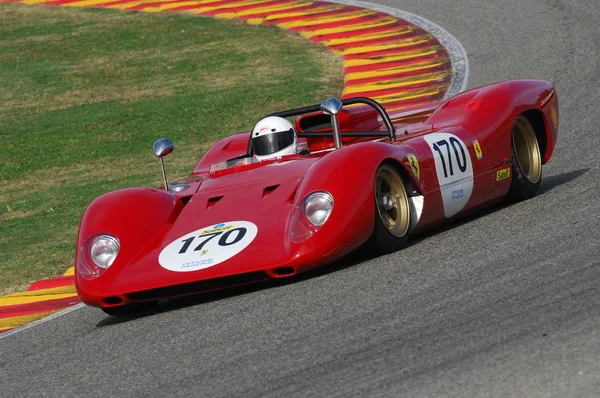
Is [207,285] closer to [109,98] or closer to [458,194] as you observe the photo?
[458,194]

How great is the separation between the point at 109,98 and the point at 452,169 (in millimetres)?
9801

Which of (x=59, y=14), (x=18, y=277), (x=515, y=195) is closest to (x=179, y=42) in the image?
(x=59, y=14)

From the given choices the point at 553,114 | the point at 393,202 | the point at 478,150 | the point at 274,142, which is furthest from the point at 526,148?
the point at 274,142

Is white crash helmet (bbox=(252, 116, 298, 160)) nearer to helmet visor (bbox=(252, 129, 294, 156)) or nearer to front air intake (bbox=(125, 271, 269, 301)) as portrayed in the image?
helmet visor (bbox=(252, 129, 294, 156))

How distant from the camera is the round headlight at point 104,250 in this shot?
700 cm

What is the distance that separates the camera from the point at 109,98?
16.7 metres

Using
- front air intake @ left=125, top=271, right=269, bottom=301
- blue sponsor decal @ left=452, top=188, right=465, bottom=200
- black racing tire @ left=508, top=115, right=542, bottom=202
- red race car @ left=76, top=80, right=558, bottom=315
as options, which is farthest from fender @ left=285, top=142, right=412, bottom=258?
black racing tire @ left=508, top=115, right=542, bottom=202

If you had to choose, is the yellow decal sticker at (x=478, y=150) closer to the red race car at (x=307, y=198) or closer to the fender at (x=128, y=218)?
the red race car at (x=307, y=198)

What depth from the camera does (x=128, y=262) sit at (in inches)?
273

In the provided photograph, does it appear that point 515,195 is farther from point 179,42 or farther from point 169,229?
point 179,42

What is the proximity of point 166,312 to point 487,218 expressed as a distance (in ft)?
7.39

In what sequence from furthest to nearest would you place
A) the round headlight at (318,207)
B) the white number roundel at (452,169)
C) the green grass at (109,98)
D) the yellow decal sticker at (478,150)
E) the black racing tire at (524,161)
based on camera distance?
the green grass at (109,98)
the black racing tire at (524,161)
the yellow decal sticker at (478,150)
the white number roundel at (452,169)
the round headlight at (318,207)

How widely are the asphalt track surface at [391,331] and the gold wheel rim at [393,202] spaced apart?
6.2 inches

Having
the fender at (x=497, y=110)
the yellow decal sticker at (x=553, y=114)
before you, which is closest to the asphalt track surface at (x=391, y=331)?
the fender at (x=497, y=110)
